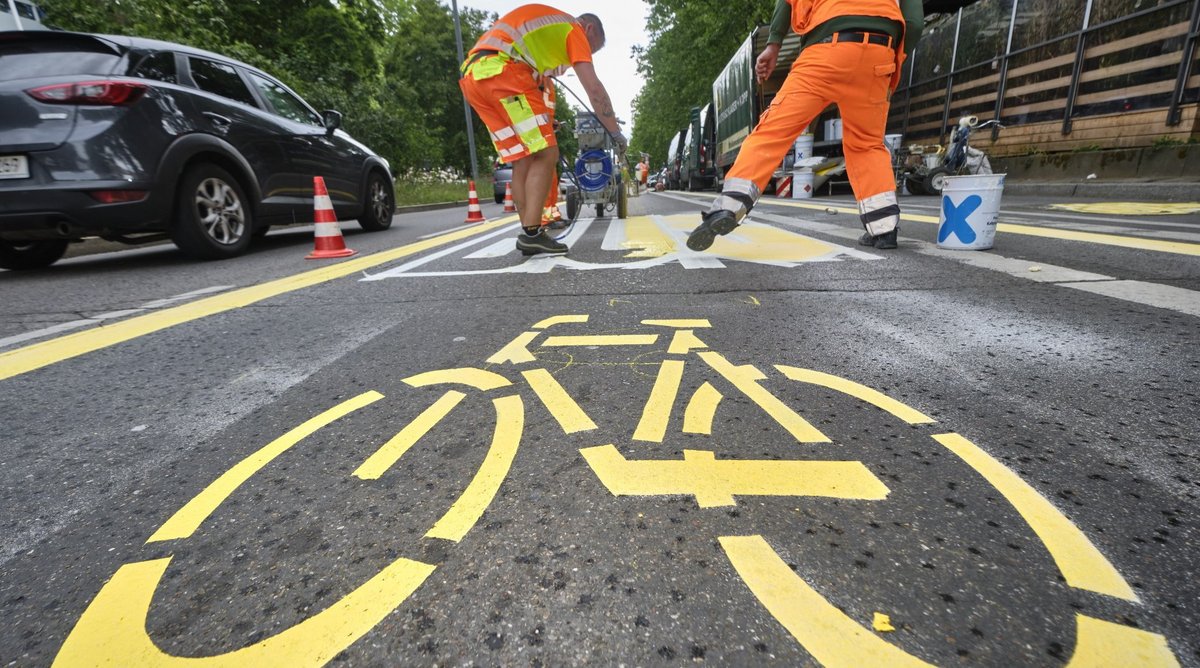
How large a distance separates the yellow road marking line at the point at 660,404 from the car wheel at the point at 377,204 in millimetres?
6517

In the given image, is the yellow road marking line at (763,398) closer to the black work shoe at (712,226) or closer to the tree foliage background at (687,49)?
the black work shoe at (712,226)

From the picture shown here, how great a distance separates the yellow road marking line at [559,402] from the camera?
1379 mm

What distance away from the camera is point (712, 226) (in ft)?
11.8

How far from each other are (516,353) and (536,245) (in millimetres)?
2524

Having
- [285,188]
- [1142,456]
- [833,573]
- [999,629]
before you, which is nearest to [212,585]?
[833,573]

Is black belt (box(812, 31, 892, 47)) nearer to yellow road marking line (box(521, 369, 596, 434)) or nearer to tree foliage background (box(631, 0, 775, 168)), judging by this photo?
yellow road marking line (box(521, 369, 596, 434))

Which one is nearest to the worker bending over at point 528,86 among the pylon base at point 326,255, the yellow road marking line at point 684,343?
the pylon base at point 326,255

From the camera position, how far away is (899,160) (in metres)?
11.8

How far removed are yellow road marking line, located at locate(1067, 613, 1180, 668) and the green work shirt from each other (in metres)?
3.52

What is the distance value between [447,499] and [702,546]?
0.49 metres

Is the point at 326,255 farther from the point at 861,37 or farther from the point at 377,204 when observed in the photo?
the point at 861,37

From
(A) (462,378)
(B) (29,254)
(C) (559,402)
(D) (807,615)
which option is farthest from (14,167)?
(D) (807,615)

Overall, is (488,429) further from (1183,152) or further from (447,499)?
(1183,152)

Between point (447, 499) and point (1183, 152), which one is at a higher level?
point (1183, 152)
